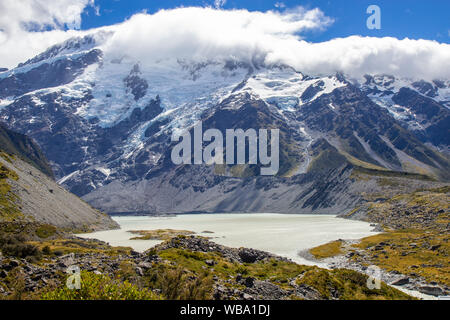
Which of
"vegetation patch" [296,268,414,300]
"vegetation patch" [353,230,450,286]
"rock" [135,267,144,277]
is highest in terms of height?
"rock" [135,267,144,277]

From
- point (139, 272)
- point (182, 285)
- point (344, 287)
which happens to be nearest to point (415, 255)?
point (344, 287)

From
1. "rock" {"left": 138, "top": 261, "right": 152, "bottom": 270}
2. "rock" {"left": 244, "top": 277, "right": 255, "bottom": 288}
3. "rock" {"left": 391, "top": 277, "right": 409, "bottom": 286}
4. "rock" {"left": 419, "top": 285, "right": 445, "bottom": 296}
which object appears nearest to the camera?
"rock" {"left": 138, "top": 261, "right": 152, "bottom": 270}

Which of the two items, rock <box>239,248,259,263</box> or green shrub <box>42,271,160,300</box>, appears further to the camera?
rock <box>239,248,259,263</box>

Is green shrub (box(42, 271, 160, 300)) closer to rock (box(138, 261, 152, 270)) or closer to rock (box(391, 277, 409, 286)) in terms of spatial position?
rock (box(138, 261, 152, 270))

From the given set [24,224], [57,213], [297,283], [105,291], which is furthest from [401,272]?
[57,213]

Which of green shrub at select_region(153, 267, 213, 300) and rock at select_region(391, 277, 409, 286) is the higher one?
green shrub at select_region(153, 267, 213, 300)

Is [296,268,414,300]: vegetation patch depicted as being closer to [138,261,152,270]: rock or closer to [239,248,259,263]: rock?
[138,261,152,270]: rock

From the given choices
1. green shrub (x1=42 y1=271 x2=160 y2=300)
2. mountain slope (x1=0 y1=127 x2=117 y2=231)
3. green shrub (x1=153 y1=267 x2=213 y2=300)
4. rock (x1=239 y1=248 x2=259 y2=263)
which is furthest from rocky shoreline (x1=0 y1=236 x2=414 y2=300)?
mountain slope (x1=0 y1=127 x2=117 y2=231)

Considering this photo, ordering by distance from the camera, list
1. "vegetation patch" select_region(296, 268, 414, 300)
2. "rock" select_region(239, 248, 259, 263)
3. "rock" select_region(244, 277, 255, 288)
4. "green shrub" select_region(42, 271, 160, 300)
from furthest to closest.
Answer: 1. "rock" select_region(239, 248, 259, 263)
2. "vegetation patch" select_region(296, 268, 414, 300)
3. "rock" select_region(244, 277, 255, 288)
4. "green shrub" select_region(42, 271, 160, 300)

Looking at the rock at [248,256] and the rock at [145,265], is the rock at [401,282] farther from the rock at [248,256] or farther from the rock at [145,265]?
the rock at [145,265]

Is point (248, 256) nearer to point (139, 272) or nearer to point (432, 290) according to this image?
point (432, 290)

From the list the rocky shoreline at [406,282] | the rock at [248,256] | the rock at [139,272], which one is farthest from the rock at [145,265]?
the rocky shoreline at [406,282]
